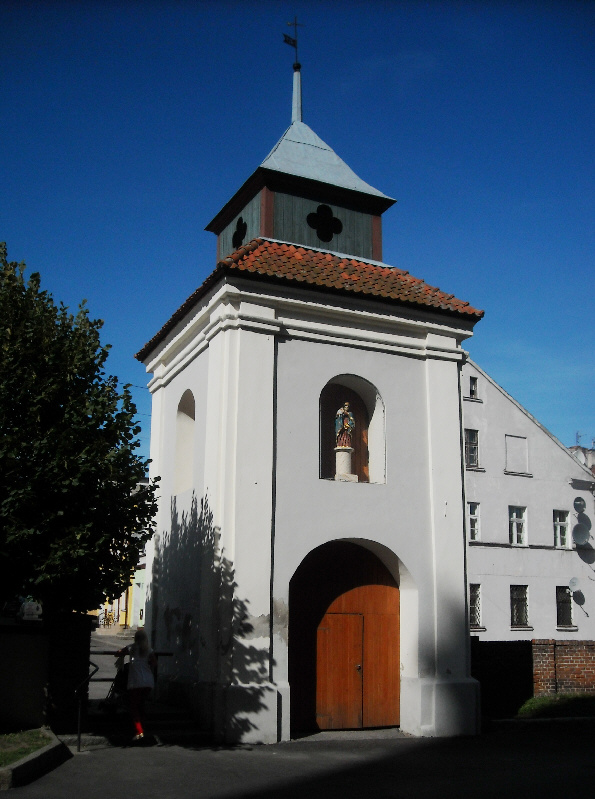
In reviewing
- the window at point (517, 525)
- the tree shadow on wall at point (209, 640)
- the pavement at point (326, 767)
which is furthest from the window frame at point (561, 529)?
the tree shadow on wall at point (209, 640)

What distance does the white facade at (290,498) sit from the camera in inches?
462

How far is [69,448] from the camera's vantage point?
1009 cm

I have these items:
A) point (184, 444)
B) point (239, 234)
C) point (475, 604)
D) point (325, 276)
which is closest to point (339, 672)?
point (184, 444)

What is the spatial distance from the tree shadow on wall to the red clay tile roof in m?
3.52

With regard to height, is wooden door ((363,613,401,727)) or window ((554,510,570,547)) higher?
window ((554,510,570,547))

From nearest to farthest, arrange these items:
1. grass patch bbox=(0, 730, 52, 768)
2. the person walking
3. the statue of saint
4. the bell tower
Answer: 1. grass patch bbox=(0, 730, 52, 768)
2. the person walking
3. the statue of saint
4. the bell tower

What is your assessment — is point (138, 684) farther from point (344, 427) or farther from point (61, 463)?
point (344, 427)

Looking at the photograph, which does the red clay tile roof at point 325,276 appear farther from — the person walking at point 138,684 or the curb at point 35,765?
the curb at point 35,765

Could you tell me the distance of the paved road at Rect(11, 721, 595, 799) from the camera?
8.53 meters

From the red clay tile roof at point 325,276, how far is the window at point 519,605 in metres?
19.5

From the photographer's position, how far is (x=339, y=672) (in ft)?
41.6

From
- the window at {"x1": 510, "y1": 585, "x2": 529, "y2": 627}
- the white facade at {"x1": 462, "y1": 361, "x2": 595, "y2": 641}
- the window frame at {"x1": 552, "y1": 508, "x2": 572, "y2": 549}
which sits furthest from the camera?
the window frame at {"x1": 552, "y1": 508, "x2": 572, "y2": 549}

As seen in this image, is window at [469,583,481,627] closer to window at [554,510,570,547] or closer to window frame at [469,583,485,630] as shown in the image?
window frame at [469,583,485,630]

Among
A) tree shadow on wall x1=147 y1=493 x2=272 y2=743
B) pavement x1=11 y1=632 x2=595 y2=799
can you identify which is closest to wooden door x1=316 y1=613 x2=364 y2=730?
pavement x1=11 y1=632 x2=595 y2=799
